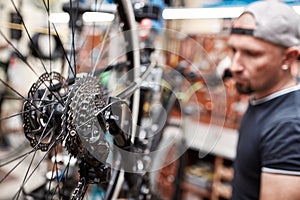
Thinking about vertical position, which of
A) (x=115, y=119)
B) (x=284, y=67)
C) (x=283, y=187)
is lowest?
(x=283, y=187)

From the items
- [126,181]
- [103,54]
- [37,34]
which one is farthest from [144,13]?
[126,181]

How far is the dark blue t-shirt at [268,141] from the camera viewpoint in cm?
87

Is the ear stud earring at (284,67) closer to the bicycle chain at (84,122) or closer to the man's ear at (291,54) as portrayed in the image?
the man's ear at (291,54)

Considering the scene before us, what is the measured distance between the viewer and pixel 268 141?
0.92 meters

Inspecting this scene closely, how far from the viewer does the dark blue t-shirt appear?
868 millimetres

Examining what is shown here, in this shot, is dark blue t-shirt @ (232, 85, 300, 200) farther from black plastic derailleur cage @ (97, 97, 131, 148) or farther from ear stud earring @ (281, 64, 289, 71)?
black plastic derailleur cage @ (97, 97, 131, 148)

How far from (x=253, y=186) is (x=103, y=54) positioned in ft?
2.18

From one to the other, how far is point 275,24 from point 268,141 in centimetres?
36

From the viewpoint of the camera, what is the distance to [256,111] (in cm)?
108

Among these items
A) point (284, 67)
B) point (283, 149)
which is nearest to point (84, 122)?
point (283, 149)

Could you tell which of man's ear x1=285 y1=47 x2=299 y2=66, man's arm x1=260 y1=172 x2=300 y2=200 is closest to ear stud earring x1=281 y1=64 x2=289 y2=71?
man's ear x1=285 y1=47 x2=299 y2=66

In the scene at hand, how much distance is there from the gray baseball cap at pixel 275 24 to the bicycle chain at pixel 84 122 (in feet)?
1.94

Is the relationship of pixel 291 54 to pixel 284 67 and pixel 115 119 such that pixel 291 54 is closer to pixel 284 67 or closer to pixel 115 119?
pixel 284 67

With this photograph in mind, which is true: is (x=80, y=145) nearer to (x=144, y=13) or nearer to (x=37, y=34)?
(x=144, y=13)
